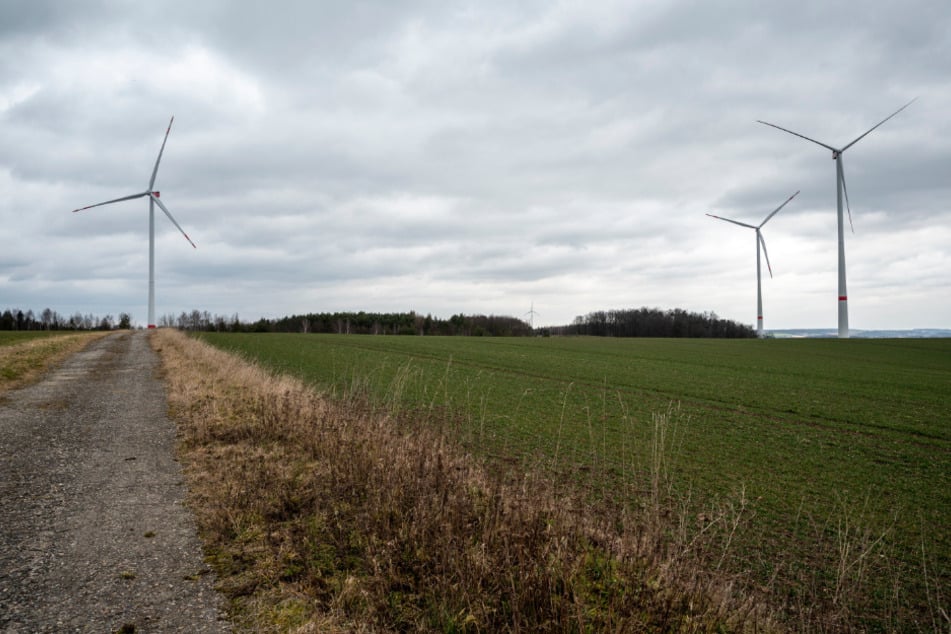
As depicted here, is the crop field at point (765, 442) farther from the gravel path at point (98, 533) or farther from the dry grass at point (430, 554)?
the gravel path at point (98, 533)

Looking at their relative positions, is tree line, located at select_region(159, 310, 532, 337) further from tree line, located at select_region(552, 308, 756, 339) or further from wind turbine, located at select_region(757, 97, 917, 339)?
wind turbine, located at select_region(757, 97, 917, 339)

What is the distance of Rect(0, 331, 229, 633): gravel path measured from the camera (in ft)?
16.0

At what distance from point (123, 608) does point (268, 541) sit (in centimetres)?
156

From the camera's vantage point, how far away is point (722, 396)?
22.8 metres

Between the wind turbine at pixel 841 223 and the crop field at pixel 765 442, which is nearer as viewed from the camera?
the crop field at pixel 765 442

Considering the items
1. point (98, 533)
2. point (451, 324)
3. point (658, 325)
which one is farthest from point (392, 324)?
point (98, 533)

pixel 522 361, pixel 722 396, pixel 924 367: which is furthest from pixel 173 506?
pixel 924 367

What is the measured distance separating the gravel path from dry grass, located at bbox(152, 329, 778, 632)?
0.36 m

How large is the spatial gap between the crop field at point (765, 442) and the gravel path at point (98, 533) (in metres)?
4.67

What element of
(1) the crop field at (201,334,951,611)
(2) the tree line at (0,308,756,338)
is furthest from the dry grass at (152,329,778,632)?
(2) the tree line at (0,308,756,338)

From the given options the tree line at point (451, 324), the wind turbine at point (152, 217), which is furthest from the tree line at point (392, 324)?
the wind turbine at point (152, 217)

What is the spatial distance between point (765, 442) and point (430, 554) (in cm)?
1200

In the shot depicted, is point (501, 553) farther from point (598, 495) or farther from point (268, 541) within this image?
point (598, 495)

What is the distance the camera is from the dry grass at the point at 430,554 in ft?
15.8
